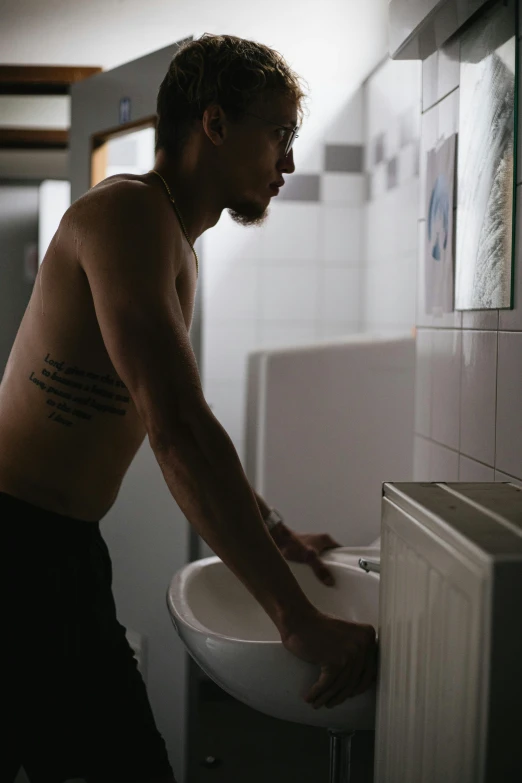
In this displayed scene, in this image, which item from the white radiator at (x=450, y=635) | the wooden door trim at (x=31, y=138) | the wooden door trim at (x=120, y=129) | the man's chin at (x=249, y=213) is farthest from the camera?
the wooden door trim at (x=31, y=138)

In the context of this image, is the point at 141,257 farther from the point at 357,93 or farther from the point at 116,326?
the point at 357,93

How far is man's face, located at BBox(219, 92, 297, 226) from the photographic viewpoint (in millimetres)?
1158

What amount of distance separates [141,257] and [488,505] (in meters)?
0.49

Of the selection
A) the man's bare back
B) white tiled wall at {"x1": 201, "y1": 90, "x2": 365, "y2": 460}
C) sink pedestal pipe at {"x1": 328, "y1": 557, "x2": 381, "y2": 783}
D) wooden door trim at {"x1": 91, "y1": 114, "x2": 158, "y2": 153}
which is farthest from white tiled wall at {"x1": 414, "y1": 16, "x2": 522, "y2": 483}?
white tiled wall at {"x1": 201, "y1": 90, "x2": 365, "y2": 460}

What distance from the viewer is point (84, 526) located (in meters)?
1.16

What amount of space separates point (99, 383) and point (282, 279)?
177 cm

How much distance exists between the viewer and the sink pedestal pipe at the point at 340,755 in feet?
3.68

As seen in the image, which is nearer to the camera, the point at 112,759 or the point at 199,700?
the point at 112,759

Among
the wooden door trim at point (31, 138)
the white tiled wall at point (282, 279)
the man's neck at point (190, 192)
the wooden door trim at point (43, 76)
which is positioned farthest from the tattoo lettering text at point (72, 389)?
the wooden door trim at point (31, 138)

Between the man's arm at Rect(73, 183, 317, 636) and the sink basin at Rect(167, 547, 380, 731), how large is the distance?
0.07 metres

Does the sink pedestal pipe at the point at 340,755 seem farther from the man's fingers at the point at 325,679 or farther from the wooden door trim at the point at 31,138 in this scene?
the wooden door trim at the point at 31,138

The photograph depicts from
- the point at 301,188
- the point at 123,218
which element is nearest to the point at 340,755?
the point at 123,218

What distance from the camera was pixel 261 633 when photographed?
4.21 ft

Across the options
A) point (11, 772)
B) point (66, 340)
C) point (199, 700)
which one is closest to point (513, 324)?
point (66, 340)
